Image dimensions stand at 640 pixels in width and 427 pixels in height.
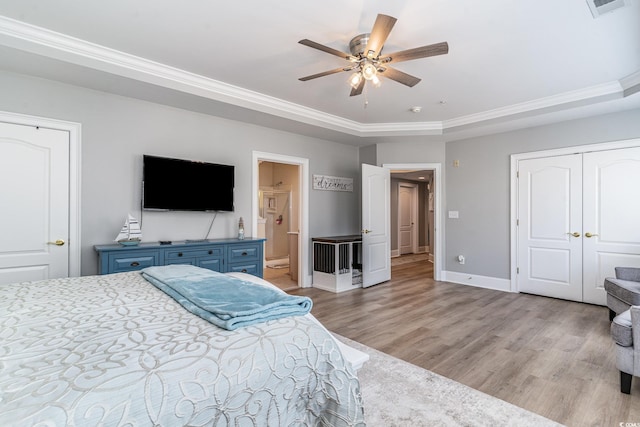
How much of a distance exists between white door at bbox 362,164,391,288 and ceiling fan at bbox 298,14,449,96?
7.57 ft

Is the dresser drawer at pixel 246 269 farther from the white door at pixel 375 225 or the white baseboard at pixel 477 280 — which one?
the white baseboard at pixel 477 280

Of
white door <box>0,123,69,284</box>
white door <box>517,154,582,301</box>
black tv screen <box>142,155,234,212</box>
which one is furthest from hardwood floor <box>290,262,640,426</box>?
white door <box>0,123,69,284</box>

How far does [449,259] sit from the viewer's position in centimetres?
558

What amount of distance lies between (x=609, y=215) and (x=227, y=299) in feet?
16.2

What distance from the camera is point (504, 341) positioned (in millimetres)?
2979

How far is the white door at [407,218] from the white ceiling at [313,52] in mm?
4818

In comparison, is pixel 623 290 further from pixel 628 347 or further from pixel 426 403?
pixel 426 403

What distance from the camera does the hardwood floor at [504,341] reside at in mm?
2062

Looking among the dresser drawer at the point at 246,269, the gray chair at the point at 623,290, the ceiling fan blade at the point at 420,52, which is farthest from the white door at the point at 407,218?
the ceiling fan blade at the point at 420,52

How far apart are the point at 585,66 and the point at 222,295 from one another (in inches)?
157

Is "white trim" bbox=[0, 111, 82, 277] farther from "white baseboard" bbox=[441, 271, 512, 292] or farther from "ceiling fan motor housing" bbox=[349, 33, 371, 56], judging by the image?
"white baseboard" bbox=[441, 271, 512, 292]

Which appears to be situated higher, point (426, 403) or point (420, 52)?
point (420, 52)

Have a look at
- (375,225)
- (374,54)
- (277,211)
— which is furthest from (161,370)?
(277,211)

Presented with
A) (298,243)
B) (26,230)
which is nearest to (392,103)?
(298,243)
